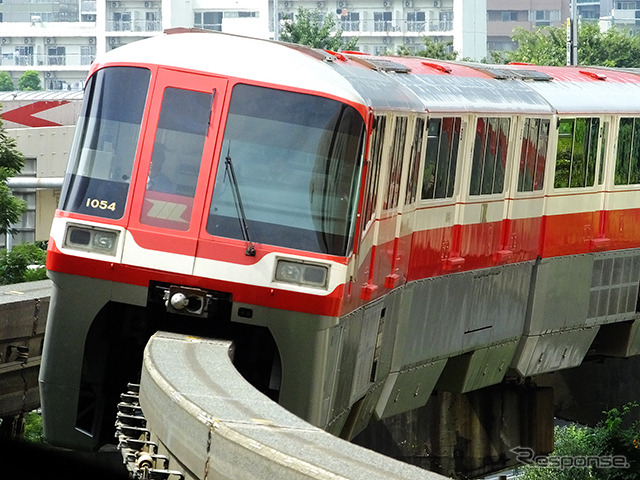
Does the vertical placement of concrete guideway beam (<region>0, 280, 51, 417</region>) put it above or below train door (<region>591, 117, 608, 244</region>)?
below

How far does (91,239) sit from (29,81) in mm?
131509

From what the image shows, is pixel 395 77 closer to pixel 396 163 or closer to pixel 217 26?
pixel 396 163

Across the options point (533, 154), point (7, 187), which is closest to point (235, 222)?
point (533, 154)

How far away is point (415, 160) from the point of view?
43.8 ft

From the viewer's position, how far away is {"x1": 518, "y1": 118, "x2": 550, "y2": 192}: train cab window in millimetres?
16531

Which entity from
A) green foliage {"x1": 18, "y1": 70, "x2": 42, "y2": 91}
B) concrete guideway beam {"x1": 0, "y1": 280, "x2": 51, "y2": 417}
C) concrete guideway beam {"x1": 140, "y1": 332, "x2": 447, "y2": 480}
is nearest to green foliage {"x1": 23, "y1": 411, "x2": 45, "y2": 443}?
concrete guideway beam {"x1": 0, "y1": 280, "x2": 51, "y2": 417}

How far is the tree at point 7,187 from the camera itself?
22078mm

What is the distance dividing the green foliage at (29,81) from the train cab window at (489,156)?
125m

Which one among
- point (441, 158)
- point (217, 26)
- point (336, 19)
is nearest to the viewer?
point (441, 158)

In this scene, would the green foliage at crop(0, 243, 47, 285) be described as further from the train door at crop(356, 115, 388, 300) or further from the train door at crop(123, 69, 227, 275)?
the train door at crop(123, 69, 227, 275)

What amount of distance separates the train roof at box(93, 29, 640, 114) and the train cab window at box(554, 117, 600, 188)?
0.17 metres

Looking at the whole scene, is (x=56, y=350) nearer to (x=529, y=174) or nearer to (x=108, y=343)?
(x=108, y=343)

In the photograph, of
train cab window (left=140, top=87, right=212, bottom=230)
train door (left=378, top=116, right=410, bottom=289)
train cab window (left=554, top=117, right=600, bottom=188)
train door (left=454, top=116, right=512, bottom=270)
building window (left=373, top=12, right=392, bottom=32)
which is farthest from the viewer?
building window (left=373, top=12, right=392, bottom=32)

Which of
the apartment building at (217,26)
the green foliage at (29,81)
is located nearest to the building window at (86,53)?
the apartment building at (217,26)
